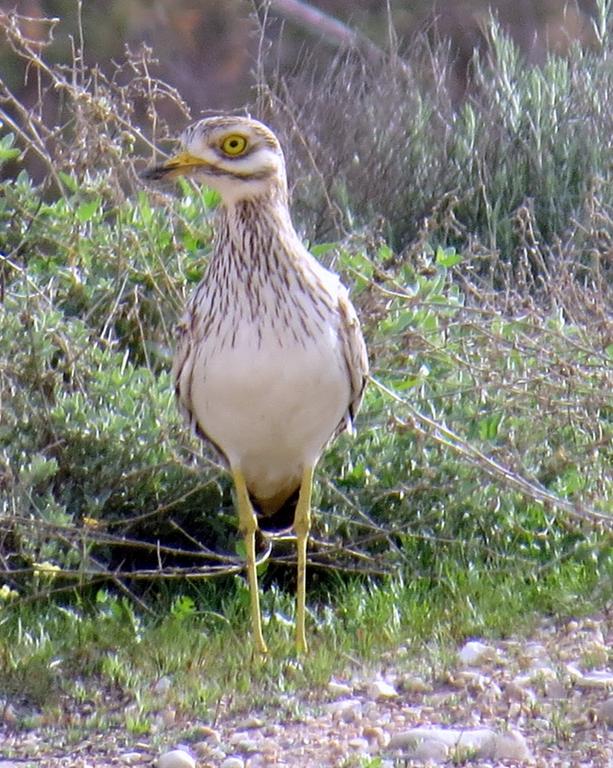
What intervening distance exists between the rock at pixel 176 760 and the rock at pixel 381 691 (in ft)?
2.41

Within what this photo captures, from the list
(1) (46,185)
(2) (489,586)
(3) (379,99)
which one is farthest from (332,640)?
(3) (379,99)

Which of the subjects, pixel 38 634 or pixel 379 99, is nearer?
pixel 38 634

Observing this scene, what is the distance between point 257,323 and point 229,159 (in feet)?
1.76

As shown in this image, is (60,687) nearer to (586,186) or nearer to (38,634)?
(38,634)

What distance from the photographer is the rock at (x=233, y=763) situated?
15.3 ft

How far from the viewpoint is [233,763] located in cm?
469

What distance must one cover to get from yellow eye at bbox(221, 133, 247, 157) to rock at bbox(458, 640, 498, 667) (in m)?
1.76

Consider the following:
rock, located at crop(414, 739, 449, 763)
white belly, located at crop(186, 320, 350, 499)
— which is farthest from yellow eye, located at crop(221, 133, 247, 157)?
rock, located at crop(414, 739, 449, 763)

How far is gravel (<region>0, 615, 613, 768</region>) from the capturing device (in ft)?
15.4

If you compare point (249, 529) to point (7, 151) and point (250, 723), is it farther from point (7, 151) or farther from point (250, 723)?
point (7, 151)

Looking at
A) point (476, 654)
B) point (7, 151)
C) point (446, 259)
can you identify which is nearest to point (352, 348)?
point (476, 654)

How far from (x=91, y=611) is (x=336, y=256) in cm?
188

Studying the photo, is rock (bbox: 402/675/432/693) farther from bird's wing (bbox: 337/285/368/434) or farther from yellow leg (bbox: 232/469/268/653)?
bird's wing (bbox: 337/285/368/434)

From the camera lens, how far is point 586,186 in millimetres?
9070
